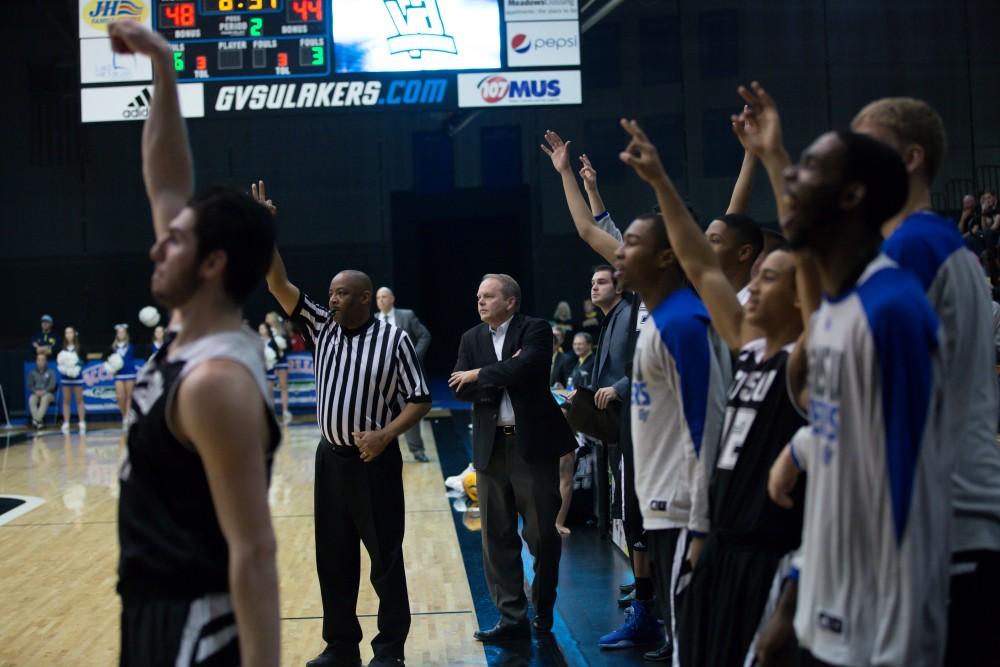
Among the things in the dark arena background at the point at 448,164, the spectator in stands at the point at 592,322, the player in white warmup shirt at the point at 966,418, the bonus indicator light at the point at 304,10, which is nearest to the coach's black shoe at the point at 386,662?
the player in white warmup shirt at the point at 966,418

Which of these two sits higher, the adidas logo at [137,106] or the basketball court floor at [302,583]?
the adidas logo at [137,106]

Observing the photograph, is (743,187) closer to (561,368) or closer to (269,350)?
(561,368)

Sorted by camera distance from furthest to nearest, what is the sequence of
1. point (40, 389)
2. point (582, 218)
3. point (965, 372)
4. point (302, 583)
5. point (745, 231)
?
1. point (40, 389)
2. point (302, 583)
3. point (582, 218)
4. point (745, 231)
5. point (965, 372)

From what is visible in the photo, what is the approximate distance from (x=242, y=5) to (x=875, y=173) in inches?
349

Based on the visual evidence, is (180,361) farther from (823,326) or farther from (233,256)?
(823,326)

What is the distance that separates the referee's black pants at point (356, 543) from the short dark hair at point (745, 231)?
2165 millimetres

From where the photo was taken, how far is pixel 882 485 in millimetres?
1789

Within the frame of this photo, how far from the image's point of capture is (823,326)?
1924mm

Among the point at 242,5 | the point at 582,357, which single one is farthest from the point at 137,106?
the point at 582,357

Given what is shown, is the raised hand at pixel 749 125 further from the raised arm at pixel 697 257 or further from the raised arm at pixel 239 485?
the raised arm at pixel 239 485

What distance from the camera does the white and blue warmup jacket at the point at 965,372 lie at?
6.84 feet

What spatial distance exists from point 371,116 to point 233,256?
17.0 m

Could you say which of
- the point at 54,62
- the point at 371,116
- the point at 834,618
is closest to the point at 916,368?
the point at 834,618

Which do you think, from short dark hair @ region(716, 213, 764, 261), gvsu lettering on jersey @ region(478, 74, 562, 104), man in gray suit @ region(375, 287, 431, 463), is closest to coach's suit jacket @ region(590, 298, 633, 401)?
short dark hair @ region(716, 213, 764, 261)
